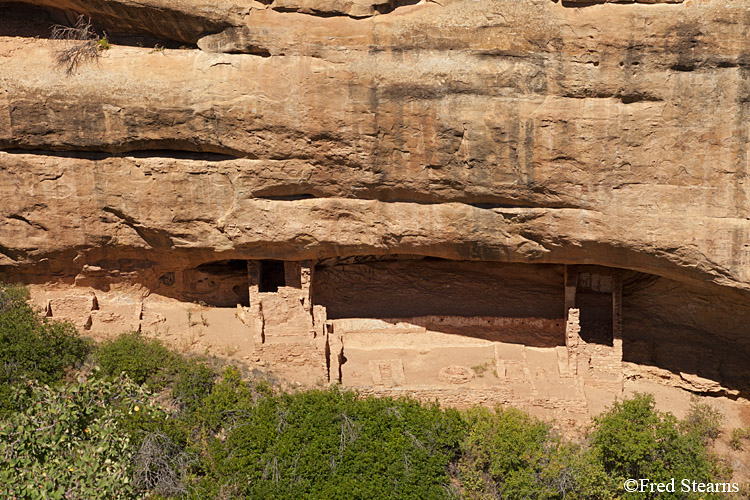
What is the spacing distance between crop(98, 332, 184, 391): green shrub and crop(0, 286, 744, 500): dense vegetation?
2 centimetres

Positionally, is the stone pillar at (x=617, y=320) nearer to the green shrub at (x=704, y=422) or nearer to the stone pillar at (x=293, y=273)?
the green shrub at (x=704, y=422)

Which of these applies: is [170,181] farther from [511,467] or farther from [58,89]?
[511,467]

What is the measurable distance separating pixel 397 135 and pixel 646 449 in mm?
6824

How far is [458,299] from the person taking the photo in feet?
57.3

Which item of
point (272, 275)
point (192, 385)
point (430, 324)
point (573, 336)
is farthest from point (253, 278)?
point (573, 336)

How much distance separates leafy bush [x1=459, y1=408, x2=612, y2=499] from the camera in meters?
13.2

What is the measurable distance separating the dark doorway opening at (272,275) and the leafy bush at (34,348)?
385 centimetres

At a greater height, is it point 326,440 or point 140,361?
point 140,361

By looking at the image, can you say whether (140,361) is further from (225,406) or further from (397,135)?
(397,135)

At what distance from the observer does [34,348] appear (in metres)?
14.3

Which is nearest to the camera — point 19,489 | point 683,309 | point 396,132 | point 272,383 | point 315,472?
point 19,489

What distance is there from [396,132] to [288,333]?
4625 millimetres

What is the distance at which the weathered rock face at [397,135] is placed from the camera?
13242mm

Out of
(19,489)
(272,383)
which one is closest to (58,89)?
(272,383)
